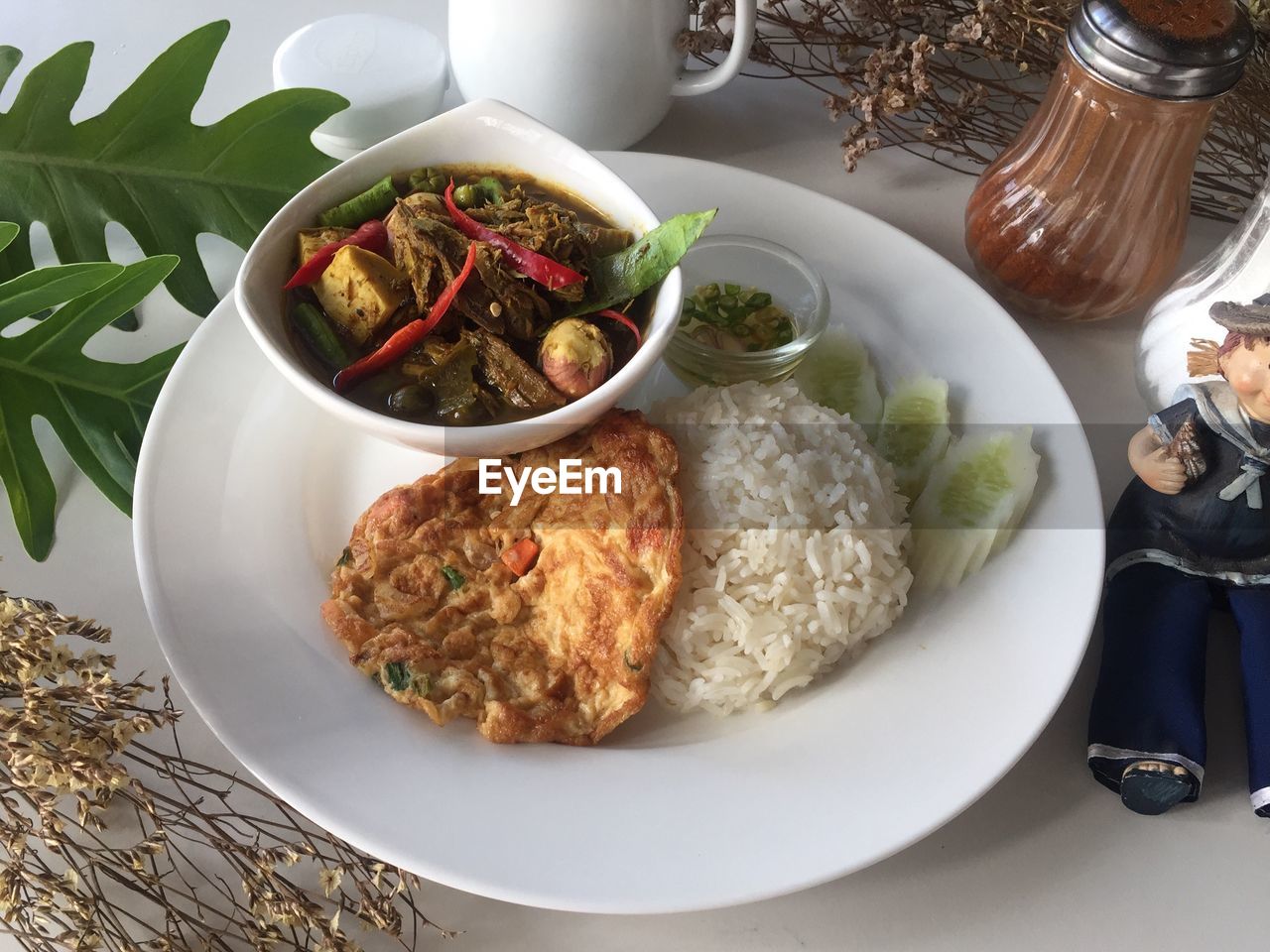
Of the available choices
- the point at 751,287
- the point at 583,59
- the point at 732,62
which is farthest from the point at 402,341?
the point at 732,62

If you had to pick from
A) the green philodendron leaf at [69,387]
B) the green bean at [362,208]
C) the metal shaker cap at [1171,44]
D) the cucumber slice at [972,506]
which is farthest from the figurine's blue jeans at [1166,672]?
the green philodendron leaf at [69,387]

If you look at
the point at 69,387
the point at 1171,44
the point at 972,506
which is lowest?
the point at 972,506

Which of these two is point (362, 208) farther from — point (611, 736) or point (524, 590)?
point (611, 736)

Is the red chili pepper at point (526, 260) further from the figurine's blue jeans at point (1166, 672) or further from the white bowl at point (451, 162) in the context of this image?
the figurine's blue jeans at point (1166, 672)

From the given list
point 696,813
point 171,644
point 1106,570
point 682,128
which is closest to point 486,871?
point 696,813

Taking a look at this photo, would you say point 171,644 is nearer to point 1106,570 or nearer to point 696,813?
point 696,813

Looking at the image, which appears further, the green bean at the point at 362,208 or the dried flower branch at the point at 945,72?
the dried flower branch at the point at 945,72
